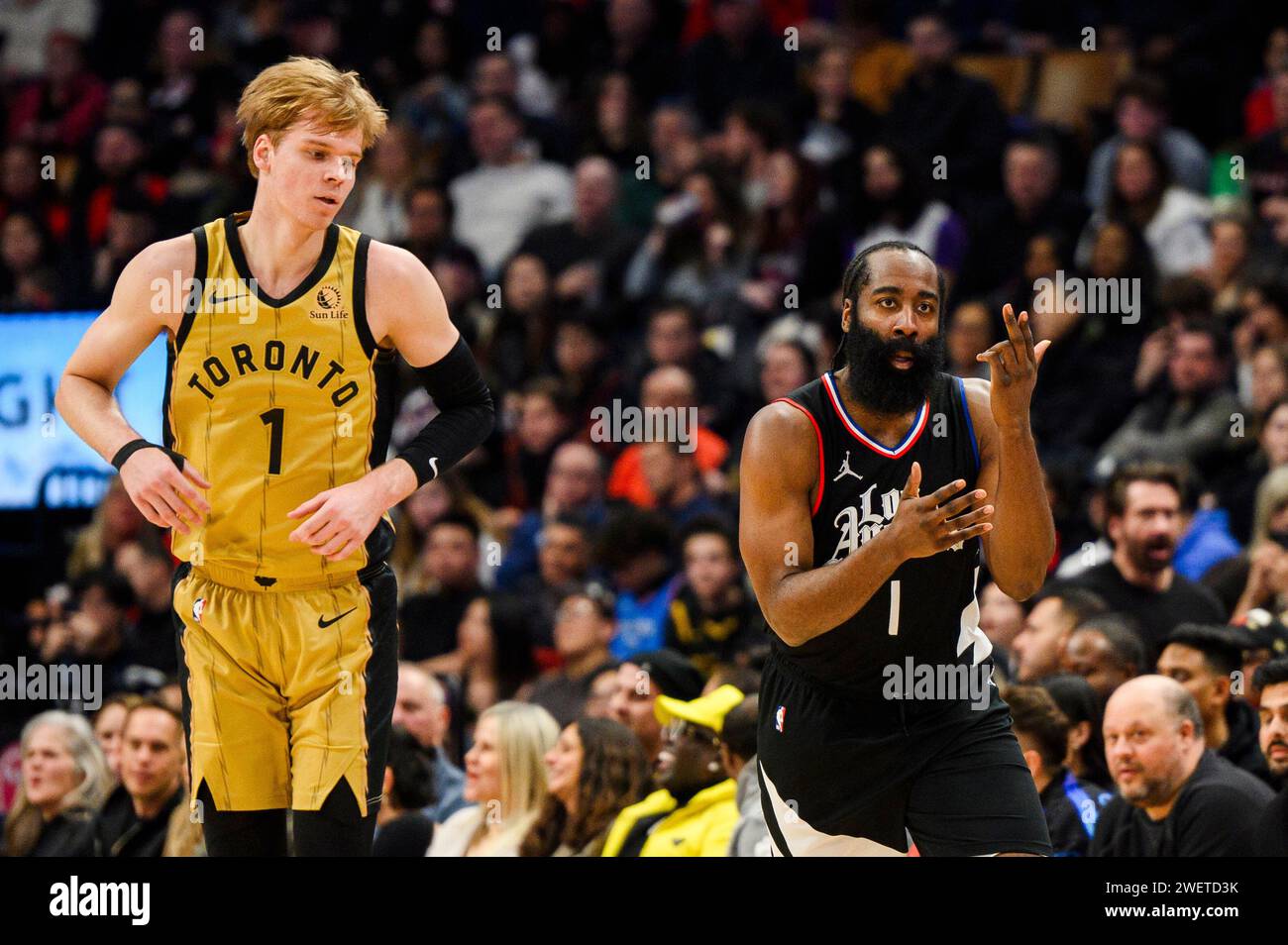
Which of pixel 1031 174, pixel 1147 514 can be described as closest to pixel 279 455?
pixel 1147 514

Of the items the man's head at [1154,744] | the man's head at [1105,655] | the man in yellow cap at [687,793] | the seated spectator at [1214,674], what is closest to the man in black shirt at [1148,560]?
the man's head at [1105,655]

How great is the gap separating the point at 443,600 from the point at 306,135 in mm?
4819

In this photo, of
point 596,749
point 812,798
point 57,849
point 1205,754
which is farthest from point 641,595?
point 812,798

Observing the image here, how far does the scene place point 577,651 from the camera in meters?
7.97

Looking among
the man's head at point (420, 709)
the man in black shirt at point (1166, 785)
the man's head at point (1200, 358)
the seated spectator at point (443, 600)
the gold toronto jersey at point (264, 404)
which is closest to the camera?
the gold toronto jersey at point (264, 404)

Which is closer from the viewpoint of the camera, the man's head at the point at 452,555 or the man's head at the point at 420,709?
the man's head at the point at 420,709

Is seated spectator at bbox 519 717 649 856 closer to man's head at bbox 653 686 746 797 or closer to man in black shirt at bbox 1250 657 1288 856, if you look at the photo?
man's head at bbox 653 686 746 797

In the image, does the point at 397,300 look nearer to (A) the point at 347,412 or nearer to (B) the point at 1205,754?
(A) the point at 347,412

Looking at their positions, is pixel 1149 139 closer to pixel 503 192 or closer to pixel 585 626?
pixel 503 192

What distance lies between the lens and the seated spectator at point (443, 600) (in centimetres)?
880

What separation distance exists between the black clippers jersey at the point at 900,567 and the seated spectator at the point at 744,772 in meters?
1.32

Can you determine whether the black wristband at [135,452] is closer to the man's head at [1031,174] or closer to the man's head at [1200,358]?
the man's head at [1200,358]

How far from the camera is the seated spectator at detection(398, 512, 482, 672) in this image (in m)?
8.80

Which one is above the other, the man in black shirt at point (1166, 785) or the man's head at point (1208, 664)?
the man's head at point (1208, 664)
